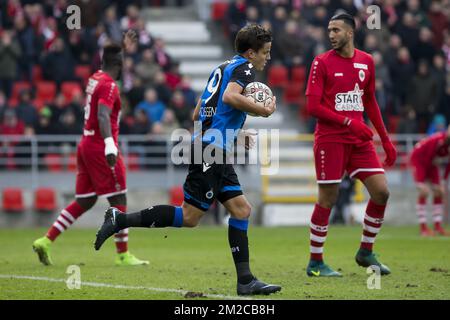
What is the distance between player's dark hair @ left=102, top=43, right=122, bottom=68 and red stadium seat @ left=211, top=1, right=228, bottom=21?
16.7 meters

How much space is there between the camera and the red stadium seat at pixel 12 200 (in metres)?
22.4

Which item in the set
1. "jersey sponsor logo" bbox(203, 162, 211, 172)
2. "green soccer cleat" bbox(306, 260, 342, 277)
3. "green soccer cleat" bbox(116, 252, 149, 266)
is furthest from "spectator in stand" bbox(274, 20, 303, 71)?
"jersey sponsor logo" bbox(203, 162, 211, 172)

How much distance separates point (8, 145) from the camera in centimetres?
2333

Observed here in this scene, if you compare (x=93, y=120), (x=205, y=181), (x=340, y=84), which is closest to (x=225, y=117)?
(x=205, y=181)

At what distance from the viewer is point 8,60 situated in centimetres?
2434

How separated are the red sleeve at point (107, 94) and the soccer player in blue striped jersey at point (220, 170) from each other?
3214 millimetres

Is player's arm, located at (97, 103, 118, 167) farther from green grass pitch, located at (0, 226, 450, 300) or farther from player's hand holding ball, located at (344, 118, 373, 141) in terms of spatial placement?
player's hand holding ball, located at (344, 118, 373, 141)

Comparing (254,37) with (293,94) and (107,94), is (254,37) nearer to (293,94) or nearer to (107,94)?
(107,94)

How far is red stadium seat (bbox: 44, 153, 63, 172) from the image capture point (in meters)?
23.2

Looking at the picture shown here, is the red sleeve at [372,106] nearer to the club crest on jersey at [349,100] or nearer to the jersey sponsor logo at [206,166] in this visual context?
the club crest on jersey at [349,100]

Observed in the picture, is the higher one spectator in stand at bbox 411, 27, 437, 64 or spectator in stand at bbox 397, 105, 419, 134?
spectator in stand at bbox 411, 27, 437, 64

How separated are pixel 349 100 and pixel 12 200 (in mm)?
12523

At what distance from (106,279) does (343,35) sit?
366 centimetres

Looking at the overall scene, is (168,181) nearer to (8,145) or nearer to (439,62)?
(8,145)
